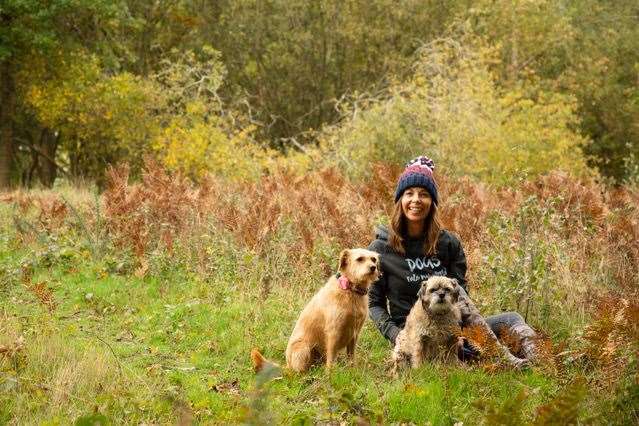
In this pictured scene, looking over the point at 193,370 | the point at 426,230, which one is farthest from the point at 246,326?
the point at 426,230

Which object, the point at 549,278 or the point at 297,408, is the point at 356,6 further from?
the point at 297,408

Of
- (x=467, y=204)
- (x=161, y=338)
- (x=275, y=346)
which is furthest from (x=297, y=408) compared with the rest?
(x=467, y=204)

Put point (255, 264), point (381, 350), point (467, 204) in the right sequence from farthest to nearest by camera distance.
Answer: point (467, 204) < point (255, 264) < point (381, 350)

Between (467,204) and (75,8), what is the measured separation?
18.6 meters

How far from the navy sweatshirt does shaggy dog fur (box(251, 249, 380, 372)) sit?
1.54ft

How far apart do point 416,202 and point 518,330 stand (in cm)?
144

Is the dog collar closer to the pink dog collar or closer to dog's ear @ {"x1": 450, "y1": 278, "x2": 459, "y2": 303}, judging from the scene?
the pink dog collar

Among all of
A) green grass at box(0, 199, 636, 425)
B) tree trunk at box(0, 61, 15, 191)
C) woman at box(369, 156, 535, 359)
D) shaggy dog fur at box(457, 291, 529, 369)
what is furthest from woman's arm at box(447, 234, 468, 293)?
tree trunk at box(0, 61, 15, 191)

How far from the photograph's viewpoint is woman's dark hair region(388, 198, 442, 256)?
6.64 m

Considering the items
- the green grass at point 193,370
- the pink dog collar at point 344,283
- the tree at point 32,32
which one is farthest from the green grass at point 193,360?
the tree at point 32,32

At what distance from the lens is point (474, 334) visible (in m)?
5.32

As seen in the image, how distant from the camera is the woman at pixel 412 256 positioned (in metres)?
6.55

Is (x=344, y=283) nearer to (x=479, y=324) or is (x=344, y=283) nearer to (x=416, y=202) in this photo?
(x=416, y=202)

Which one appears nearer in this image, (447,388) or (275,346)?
(447,388)
